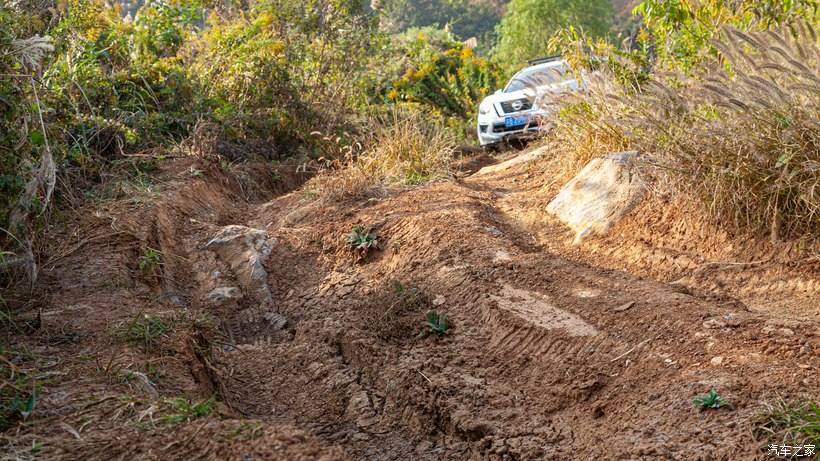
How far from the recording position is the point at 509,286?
18.1 ft

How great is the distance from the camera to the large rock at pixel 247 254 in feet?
21.1

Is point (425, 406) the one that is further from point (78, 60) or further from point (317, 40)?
point (317, 40)

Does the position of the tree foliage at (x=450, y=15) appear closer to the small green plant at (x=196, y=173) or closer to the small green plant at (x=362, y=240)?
the small green plant at (x=196, y=173)

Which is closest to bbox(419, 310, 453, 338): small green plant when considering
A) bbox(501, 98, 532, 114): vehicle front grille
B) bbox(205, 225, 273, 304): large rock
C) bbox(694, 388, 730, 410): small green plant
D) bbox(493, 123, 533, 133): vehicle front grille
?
bbox(205, 225, 273, 304): large rock

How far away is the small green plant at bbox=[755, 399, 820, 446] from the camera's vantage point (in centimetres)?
312

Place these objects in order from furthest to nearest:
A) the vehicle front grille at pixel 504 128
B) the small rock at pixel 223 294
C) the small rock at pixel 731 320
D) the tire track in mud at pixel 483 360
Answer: the vehicle front grille at pixel 504 128 → the small rock at pixel 223 294 → the small rock at pixel 731 320 → the tire track in mud at pixel 483 360

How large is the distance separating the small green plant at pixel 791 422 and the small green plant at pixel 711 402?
0.22 metres

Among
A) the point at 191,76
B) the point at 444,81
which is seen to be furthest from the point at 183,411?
the point at 444,81

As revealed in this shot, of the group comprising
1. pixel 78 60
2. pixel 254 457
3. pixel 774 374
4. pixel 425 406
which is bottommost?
pixel 425 406

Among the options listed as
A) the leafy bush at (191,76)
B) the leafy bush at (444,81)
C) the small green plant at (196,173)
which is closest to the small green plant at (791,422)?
the leafy bush at (191,76)

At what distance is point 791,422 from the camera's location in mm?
3229

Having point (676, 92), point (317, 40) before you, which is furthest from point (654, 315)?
point (317, 40)

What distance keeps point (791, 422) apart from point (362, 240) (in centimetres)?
386

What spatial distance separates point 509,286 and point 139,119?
5.09 meters
